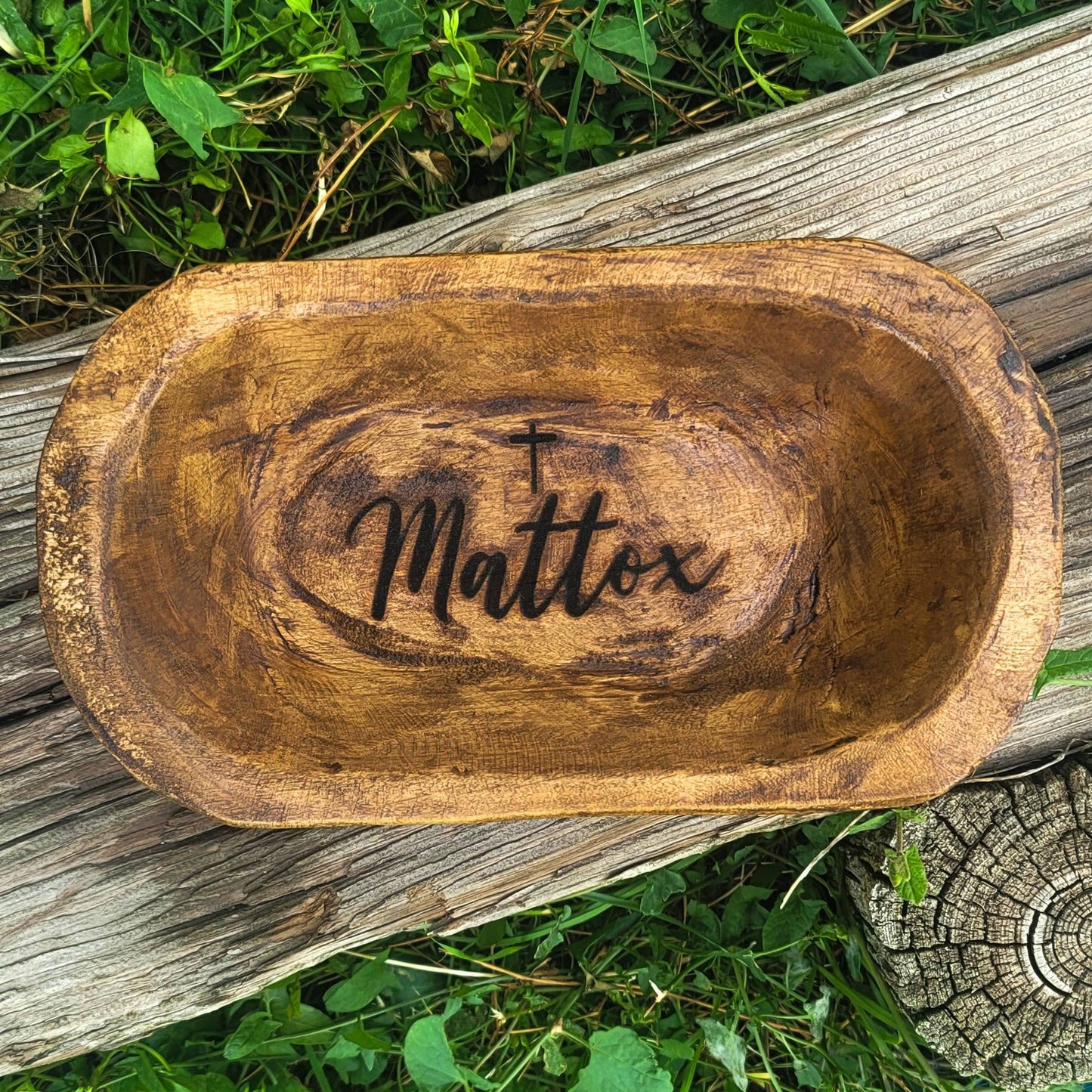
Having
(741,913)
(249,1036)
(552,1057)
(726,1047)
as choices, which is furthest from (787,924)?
(249,1036)

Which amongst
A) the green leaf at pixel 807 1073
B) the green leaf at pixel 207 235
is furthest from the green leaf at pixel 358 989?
the green leaf at pixel 207 235

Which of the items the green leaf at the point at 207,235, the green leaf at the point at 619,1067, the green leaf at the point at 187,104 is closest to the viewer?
the green leaf at the point at 187,104

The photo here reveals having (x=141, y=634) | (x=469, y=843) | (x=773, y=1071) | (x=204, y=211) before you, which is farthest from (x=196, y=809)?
(x=773, y=1071)

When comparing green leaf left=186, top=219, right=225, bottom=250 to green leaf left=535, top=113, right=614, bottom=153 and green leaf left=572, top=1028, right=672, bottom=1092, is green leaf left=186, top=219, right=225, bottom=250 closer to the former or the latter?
green leaf left=535, top=113, right=614, bottom=153

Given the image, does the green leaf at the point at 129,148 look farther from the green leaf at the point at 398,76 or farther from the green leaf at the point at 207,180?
the green leaf at the point at 398,76

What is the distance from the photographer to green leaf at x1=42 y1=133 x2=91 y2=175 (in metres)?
1.50

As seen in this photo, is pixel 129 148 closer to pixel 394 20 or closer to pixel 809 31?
pixel 394 20

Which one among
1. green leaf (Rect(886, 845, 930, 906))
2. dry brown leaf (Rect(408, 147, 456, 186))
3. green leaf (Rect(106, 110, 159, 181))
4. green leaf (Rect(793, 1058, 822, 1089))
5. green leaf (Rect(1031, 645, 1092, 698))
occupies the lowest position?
green leaf (Rect(793, 1058, 822, 1089))

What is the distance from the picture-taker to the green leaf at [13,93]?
1547 mm

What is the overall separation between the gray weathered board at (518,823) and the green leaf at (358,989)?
109 mm

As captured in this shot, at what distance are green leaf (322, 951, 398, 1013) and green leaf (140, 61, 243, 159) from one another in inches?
52.5

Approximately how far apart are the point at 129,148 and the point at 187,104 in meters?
0.11

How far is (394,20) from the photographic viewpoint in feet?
4.98

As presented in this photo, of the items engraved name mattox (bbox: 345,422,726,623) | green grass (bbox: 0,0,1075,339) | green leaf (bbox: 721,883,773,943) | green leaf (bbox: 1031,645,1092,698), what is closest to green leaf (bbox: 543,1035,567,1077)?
green leaf (bbox: 721,883,773,943)
